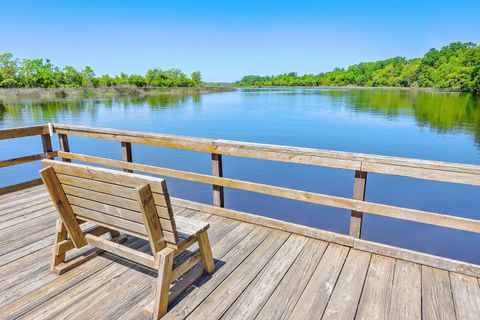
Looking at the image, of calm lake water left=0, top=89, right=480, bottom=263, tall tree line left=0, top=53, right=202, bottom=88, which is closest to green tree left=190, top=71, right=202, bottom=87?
tall tree line left=0, top=53, right=202, bottom=88

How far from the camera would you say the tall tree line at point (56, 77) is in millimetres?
62938

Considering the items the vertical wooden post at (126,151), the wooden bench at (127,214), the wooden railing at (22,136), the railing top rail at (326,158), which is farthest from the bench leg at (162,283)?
the wooden railing at (22,136)

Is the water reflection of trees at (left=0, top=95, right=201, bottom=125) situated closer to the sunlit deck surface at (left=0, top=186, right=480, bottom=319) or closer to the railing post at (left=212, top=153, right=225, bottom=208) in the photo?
the railing post at (left=212, top=153, right=225, bottom=208)

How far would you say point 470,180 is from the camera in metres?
2.23

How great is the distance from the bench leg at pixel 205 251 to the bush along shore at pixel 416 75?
240ft

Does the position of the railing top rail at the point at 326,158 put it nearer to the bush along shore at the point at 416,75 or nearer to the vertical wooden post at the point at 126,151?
the vertical wooden post at the point at 126,151

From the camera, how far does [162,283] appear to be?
195 cm

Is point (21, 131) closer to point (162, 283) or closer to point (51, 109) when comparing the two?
point (162, 283)

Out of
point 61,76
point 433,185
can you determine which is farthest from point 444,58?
point 61,76

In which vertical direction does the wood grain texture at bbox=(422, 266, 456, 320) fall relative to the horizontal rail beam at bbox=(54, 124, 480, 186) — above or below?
below

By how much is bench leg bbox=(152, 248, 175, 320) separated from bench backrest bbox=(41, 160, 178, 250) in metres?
0.07

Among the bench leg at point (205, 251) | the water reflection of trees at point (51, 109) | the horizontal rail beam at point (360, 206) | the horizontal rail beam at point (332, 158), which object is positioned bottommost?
the water reflection of trees at point (51, 109)

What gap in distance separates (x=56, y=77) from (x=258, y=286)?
82.2 meters

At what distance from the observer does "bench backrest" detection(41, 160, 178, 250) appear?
→ 5.66 feet
